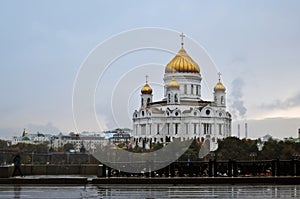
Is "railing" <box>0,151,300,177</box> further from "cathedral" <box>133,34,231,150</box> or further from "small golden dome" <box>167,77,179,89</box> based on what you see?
"small golden dome" <box>167,77,179,89</box>

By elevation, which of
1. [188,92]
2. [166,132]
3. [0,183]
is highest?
[188,92]

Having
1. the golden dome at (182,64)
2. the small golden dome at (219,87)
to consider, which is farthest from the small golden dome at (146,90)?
the small golden dome at (219,87)

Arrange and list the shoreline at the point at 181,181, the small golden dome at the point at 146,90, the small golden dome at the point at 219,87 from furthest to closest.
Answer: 1. the small golden dome at the point at 146,90
2. the small golden dome at the point at 219,87
3. the shoreline at the point at 181,181

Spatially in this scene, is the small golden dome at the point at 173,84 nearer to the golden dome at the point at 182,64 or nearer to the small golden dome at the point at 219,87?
the golden dome at the point at 182,64

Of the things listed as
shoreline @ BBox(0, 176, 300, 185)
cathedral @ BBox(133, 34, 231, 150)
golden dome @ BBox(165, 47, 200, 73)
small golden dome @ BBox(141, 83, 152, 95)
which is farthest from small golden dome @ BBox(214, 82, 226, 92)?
shoreline @ BBox(0, 176, 300, 185)

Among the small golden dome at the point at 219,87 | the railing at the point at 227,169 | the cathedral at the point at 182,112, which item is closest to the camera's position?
the railing at the point at 227,169

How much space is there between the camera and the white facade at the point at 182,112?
9750 centimetres

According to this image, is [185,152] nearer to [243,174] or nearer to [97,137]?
[97,137]

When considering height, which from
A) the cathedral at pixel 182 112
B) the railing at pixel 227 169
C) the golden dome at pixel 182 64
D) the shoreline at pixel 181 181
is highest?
the golden dome at pixel 182 64

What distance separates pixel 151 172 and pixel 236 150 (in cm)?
4770

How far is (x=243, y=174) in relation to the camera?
18531mm

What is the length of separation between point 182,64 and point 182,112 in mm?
8098

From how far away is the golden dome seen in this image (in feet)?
326

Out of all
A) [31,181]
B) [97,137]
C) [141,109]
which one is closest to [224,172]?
[31,181]
